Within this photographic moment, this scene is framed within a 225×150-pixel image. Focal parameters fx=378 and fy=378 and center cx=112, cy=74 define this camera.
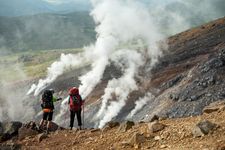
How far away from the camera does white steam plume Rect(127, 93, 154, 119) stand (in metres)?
51.5

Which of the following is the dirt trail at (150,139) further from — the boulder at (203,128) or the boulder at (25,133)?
the boulder at (25,133)

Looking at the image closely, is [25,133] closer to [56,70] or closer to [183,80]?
[183,80]

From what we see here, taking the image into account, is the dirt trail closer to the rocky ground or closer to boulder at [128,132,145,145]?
the rocky ground

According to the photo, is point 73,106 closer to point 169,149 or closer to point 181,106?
point 169,149

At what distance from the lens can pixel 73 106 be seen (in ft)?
56.5

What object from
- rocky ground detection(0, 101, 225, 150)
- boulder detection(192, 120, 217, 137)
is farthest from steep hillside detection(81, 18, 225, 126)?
boulder detection(192, 120, 217, 137)

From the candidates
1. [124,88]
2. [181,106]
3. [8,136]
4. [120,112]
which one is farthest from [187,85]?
[8,136]

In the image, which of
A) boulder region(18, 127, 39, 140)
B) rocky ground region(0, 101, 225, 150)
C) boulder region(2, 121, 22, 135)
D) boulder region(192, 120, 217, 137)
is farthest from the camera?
boulder region(2, 121, 22, 135)

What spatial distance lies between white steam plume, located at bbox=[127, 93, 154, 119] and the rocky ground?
35751 mm

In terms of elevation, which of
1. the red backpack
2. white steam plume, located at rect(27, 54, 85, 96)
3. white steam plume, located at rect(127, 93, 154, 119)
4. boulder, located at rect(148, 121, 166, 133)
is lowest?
boulder, located at rect(148, 121, 166, 133)

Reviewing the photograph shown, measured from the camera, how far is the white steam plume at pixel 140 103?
169ft

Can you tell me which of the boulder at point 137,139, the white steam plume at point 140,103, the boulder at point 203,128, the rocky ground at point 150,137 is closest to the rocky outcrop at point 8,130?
the rocky ground at point 150,137

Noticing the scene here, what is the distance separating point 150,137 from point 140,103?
141 feet

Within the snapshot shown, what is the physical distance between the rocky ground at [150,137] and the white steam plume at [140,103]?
1408 inches
